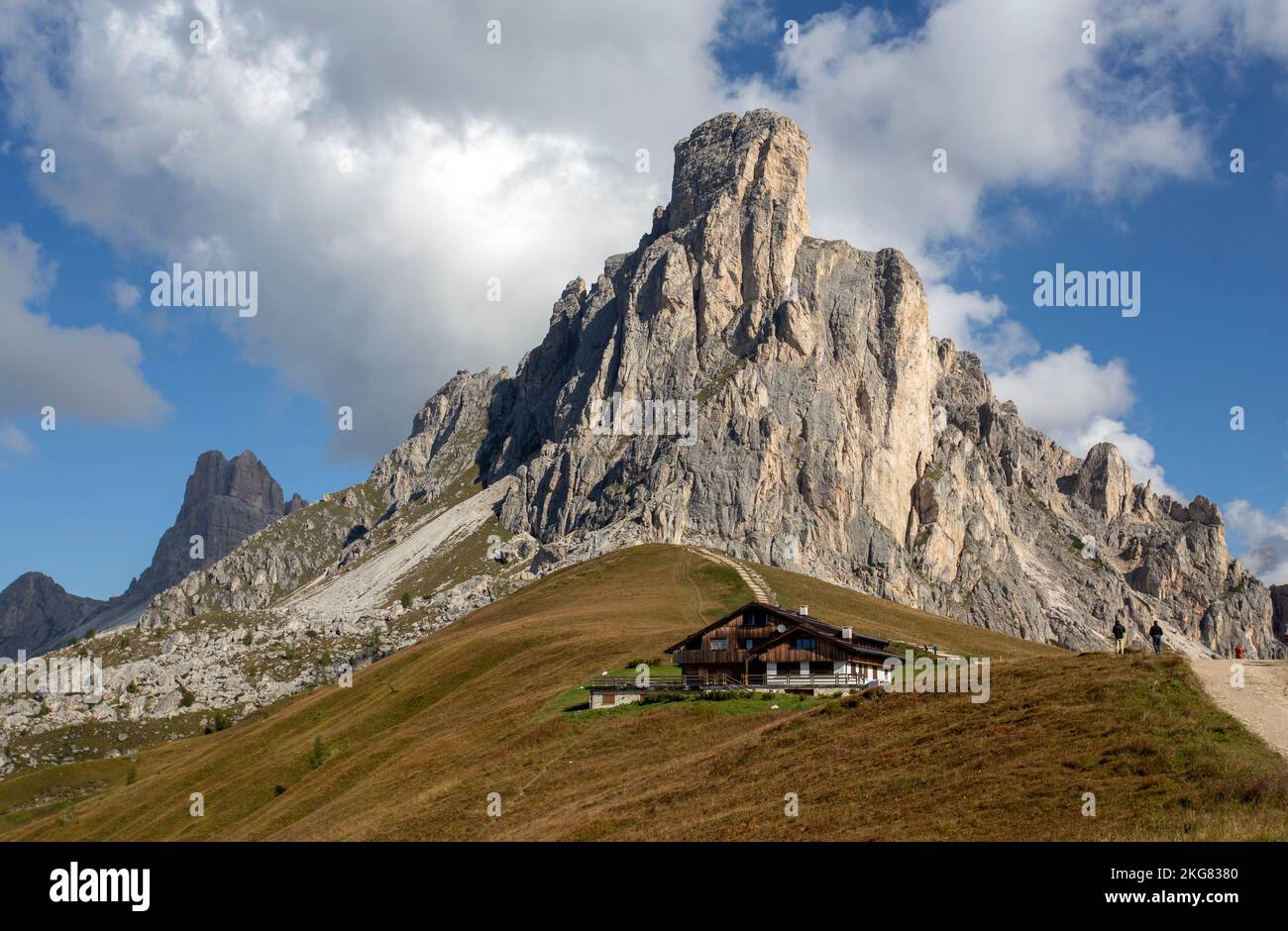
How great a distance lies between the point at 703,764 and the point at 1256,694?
22.5 m

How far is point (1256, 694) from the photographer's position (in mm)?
37375

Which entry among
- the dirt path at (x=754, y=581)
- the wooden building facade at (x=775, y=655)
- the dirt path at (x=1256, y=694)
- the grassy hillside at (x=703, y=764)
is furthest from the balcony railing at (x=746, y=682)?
the dirt path at (x=754, y=581)

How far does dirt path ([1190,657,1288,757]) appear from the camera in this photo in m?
33.8

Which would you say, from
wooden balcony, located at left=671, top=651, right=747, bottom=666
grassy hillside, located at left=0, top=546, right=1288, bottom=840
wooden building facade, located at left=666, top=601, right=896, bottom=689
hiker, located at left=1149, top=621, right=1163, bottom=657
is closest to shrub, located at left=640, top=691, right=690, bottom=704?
grassy hillside, located at left=0, top=546, right=1288, bottom=840

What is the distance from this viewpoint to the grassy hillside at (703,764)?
31.7 m

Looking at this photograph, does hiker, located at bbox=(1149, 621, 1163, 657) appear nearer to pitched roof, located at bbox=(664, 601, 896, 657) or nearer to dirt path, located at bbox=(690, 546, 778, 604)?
pitched roof, located at bbox=(664, 601, 896, 657)

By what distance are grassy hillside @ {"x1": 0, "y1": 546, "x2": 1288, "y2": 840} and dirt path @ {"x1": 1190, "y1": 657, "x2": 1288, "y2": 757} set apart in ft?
2.24

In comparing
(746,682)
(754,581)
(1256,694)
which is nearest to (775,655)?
(746,682)

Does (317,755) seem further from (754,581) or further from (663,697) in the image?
(754,581)
